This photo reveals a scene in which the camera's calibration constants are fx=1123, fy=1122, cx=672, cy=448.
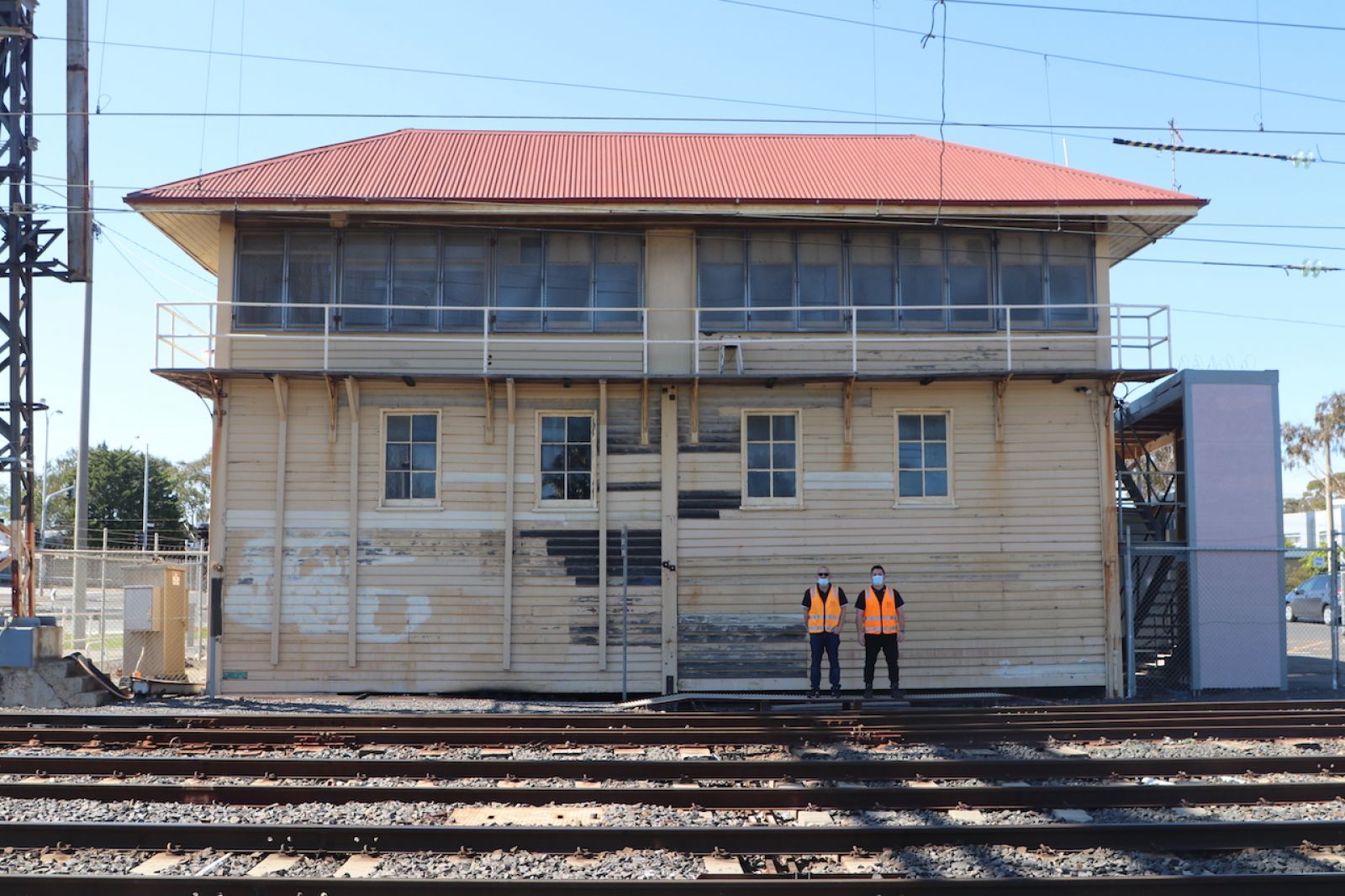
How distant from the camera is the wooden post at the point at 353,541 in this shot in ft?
58.0

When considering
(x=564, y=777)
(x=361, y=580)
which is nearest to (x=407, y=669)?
(x=361, y=580)

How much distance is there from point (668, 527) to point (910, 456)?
4103mm

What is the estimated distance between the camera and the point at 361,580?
17.8 meters

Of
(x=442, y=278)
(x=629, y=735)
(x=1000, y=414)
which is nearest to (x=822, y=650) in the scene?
(x=629, y=735)

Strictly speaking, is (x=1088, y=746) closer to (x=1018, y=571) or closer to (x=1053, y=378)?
(x=1018, y=571)

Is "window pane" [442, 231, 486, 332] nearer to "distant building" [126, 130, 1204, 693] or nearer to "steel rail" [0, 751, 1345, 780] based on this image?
"distant building" [126, 130, 1204, 693]

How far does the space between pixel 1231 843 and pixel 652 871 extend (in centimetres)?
426

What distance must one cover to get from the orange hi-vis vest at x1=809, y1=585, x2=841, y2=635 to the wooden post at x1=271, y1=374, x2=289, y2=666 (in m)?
8.36

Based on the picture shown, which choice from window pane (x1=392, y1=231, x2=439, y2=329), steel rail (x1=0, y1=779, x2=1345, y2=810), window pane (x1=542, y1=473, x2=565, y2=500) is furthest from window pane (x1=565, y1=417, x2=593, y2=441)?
steel rail (x1=0, y1=779, x2=1345, y2=810)

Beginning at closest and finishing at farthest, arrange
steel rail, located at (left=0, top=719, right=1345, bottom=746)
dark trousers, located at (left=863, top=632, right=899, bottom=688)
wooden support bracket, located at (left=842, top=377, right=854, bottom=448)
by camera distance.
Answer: steel rail, located at (left=0, top=719, right=1345, bottom=746) → dark trousers, located at (left=863, top=632, right=899, bottom=688) → wooden support bracket, located at (left=842, top=377, right=854, bottom=448)

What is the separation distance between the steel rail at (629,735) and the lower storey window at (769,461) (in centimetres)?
590

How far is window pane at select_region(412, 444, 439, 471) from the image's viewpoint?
59.4ft

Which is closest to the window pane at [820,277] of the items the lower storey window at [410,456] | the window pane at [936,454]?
the window pane at [936,454]

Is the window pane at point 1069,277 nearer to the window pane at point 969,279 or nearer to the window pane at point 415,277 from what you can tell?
the window pane at point 969,279
